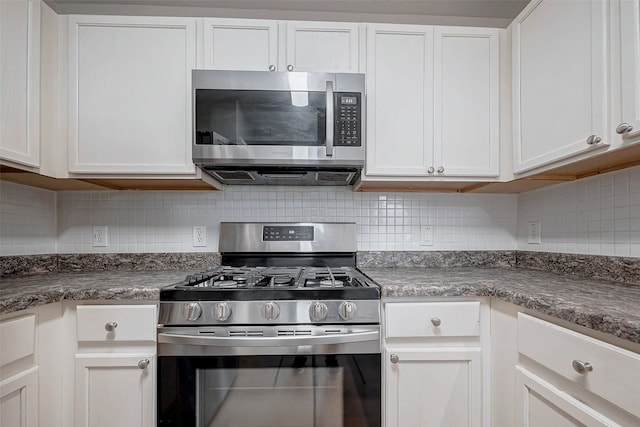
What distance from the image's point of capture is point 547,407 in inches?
38.1

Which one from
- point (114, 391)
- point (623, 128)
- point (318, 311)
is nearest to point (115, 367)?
point (114, 391)

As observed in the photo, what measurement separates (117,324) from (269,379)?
1.92 feet

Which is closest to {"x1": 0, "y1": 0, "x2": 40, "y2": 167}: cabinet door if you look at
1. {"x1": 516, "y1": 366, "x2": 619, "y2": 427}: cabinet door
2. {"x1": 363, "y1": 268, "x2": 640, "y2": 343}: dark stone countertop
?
{"x1": 363, "y1": 268, "x2": 640, "y2": 343}: dark stone countertop

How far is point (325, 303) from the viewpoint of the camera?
3.95ft

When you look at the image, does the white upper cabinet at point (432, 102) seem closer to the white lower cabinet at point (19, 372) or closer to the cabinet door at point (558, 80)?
the cabinet door at point (558, 80)

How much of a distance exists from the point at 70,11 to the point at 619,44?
243 cm

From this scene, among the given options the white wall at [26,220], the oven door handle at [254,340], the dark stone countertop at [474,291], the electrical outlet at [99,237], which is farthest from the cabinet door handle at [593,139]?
the white wall at [26,220]

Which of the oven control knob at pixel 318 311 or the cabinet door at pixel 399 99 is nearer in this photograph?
the oven control knob at pixel 318 311

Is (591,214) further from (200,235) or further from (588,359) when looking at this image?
(200,235)

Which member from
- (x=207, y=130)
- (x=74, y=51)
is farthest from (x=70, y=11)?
(x=207, y=130)

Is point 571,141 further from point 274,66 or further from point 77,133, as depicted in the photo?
point 77,133

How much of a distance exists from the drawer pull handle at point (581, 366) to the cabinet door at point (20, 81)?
6.35ft

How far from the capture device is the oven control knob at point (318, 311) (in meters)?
1.19

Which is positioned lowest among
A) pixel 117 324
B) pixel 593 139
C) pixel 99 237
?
pixel 117 324
